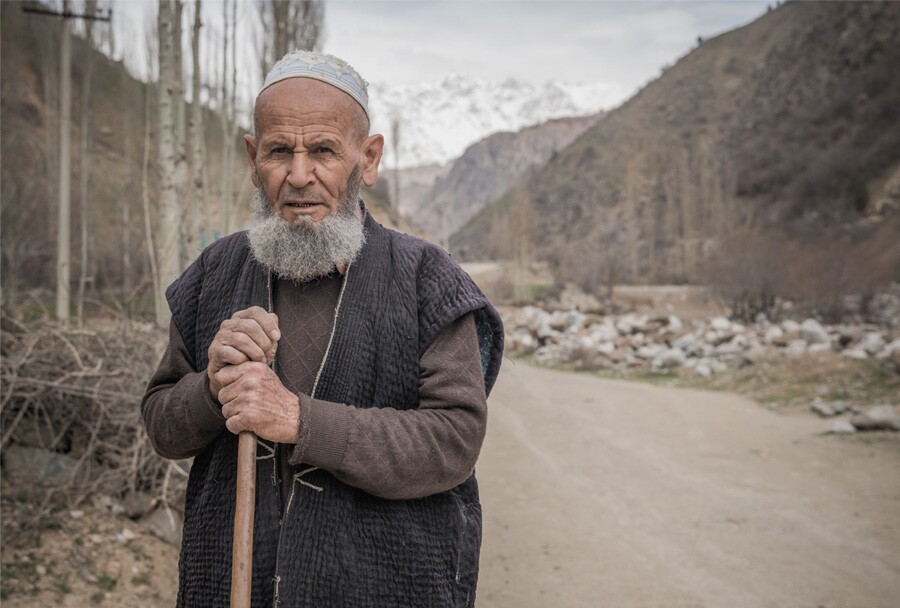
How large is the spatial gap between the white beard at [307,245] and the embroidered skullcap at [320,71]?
0.26 meters

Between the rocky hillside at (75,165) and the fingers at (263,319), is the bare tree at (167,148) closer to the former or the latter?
the rocky hillside at (75,165)

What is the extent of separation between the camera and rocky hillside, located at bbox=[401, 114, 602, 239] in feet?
369

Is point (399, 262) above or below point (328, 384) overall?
above

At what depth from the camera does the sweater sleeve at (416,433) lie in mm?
1352

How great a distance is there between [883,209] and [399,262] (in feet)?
119

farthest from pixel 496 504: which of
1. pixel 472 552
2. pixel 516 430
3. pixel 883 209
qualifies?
pixel 883 209

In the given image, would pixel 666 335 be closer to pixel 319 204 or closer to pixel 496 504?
pixel 496 504

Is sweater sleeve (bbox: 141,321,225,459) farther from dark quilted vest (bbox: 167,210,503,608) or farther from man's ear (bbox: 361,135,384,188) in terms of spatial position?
man's ear (bbox: 361,135,384,188)

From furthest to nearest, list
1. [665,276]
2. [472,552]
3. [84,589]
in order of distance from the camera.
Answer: [665,276] → [84,589] → [472,552]

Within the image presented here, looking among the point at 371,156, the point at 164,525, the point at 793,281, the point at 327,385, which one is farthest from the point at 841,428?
the point at 793,281

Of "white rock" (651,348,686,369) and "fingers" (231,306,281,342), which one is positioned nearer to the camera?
"fingers" (231,306,281,342)

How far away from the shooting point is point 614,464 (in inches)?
279

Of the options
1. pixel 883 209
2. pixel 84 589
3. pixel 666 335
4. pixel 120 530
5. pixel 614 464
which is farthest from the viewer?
pixel 883 209

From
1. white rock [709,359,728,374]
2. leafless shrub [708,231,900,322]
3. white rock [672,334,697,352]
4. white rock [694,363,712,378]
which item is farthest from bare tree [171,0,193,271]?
leafless shrub [708,231,900,322]
